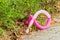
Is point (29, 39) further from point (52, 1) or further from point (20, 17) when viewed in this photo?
point (52, 1)

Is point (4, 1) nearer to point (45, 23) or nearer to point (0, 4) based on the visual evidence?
point (0, 4)

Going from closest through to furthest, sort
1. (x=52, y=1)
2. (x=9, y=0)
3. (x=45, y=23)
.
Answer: (x=9, y=0) → (x=45, y=23) → (x=52, y=1)

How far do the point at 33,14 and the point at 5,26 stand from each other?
36.8 inches

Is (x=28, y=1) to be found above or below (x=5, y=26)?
above

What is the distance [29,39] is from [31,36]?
0.56 feet

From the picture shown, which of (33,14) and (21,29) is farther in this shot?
(33,14)

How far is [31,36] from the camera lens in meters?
5.25

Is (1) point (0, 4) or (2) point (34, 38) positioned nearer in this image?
(1) point (0, 4)

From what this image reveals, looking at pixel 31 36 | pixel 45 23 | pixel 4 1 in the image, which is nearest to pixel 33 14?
pixel 45 23

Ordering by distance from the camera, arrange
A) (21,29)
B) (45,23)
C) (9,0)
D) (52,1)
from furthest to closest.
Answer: (52,1)
(45,23)
(21,29)
(9,0)

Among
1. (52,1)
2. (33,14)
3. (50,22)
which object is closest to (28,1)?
(33,14)

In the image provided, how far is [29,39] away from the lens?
5.09 meters

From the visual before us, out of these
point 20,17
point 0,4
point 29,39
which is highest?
point 0,4

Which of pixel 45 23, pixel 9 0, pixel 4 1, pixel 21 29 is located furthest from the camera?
pixel 45 23
